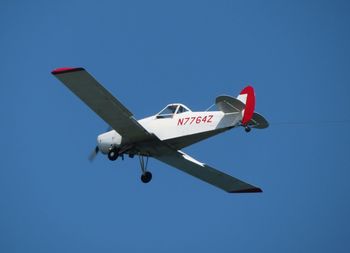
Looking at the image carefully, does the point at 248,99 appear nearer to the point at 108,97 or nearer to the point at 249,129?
the point at 249,129

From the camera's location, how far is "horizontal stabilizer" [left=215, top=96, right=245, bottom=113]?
63.4 ft

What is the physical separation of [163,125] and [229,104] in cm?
256

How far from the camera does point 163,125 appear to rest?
20.9 meters

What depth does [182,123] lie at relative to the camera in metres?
20.6

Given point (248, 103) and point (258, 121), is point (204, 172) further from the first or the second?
point (248, 103)

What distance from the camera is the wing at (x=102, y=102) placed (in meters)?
18.9

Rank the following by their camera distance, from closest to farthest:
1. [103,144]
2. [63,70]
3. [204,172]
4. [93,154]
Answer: [63,70]
[103,144]
[93,154]
[204,172]

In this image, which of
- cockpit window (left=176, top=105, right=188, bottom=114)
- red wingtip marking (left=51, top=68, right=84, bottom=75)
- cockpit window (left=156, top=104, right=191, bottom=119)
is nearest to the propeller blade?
cockpit window (left=156, top=104, right=191, bottom=119)

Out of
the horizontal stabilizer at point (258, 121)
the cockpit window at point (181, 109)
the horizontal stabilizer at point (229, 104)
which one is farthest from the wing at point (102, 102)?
the horizontal stabilizer at point (258, 121)

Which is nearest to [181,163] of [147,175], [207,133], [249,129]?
[147,175]

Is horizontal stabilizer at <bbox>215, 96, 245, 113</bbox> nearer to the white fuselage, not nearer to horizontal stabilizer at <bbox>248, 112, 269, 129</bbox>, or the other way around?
the white fuselage

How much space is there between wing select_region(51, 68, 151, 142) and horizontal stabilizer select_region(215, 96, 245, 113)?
9.32 ft

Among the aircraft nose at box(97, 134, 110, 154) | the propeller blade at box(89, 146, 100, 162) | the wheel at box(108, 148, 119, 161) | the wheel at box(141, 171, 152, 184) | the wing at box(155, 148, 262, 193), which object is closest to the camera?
the wheel at box(108, 148, 119, 161)

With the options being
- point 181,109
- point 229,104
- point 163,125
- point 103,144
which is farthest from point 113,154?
point 229,104
